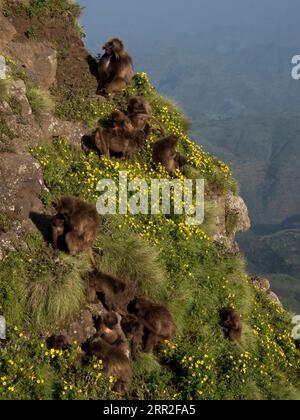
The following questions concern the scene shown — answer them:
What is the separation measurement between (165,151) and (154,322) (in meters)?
6.43

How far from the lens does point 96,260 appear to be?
1220 centimetres

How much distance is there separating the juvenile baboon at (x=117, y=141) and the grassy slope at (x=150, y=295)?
361mm

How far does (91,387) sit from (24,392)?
1262mm

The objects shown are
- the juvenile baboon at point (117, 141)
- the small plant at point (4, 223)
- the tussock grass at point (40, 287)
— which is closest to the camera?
the tussock grass at point (40, 287)

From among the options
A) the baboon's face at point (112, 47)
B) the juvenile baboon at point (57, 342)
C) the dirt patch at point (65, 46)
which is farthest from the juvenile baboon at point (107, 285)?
the baboon's face at point (112, 47)

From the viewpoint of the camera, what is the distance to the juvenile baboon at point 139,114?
52.5 ft

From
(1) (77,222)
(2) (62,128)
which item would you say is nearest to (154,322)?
(1) (77,222)

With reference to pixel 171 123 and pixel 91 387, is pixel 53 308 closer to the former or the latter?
pixel 91 387

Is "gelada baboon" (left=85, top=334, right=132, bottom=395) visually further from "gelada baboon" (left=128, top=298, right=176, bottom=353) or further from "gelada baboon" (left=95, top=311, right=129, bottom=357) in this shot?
"gelada baboon" (left=128, top=298, right=176, bottom=353)

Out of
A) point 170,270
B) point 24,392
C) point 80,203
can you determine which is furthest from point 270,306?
point 24,392

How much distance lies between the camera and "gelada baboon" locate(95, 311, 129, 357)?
10.7m

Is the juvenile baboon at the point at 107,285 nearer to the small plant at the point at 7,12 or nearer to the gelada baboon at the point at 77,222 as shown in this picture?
the gelada baboon at the point at 77,222

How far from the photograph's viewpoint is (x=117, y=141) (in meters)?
15.2

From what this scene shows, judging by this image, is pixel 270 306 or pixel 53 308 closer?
pixel 53 308
